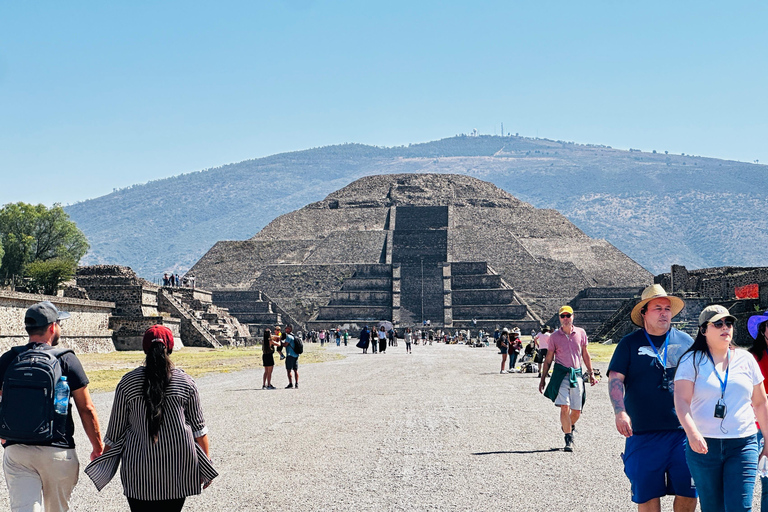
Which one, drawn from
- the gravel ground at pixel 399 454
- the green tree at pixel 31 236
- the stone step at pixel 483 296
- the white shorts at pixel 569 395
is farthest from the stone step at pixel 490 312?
the white shorts at pixel 569 395

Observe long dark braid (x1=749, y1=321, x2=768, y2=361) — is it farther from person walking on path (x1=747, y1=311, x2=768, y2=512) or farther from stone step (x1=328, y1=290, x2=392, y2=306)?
stone step (x1=328, y1=290, x2=392, y2=306)

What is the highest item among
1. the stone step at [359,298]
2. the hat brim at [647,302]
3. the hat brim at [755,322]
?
the hat brim at [647,302]

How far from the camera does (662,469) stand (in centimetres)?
655

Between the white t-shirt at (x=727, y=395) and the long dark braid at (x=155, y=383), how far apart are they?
3102 millimetres

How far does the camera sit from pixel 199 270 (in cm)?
8225

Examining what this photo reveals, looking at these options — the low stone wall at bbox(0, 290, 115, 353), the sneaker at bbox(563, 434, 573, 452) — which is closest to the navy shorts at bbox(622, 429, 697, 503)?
the sneaker at bbox(563, 434, 573, 452)

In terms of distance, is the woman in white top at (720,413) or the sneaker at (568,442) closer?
the woman in white top at (720,413)

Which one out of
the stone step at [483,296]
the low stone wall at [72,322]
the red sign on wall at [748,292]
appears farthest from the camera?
the stone step at [483,296]

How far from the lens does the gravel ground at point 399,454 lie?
8.26 m

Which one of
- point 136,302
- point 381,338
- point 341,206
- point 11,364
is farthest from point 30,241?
point 11,364

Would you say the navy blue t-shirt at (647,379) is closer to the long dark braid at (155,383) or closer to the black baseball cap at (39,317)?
the long dark braid at (155,383)

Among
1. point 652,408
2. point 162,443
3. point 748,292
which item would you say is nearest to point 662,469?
point 652,408

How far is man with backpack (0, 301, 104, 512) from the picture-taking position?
5.92 metres

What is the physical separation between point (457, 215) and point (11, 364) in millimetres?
90591
